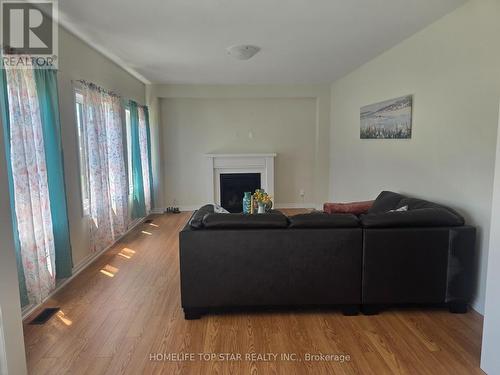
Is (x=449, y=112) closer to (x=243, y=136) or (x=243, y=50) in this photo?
(x=243, y=50)

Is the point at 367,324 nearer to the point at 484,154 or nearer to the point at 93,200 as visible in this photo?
the point at 484,154

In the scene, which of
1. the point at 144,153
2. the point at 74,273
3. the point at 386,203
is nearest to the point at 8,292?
the point at 74,273

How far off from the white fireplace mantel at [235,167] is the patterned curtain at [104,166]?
2018 millimetres

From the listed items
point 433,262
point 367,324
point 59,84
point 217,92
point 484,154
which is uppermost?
point 217,92

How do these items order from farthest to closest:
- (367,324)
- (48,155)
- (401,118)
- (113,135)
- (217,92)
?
1. (217,92)
2. (113,135)
3. (401,118)
4. (48,155)
5. (367,324)

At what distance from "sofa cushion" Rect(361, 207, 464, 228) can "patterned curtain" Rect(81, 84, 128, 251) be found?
9.78 ft

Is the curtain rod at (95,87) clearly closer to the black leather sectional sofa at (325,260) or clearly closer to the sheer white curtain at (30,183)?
the sheer white curtain at (30,183)

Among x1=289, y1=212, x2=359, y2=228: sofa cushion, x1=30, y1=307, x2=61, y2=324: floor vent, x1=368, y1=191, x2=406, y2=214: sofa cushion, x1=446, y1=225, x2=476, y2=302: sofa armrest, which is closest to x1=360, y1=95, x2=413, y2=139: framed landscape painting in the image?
x1=368, y1=191, x2=406, y2=214: sofa cushion

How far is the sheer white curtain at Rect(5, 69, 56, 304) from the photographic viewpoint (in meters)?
2.45

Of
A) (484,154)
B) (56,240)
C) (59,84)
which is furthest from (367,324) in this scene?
(59,84)

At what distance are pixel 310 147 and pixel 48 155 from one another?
5.00 meters

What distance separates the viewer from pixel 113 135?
4.39m

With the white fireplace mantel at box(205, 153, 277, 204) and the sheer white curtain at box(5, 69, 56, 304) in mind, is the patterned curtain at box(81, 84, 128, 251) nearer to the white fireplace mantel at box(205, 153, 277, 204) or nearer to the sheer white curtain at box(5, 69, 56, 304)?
the sheer white curtain at box(5, 69, 56, 304)

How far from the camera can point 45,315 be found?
8.82 ft
